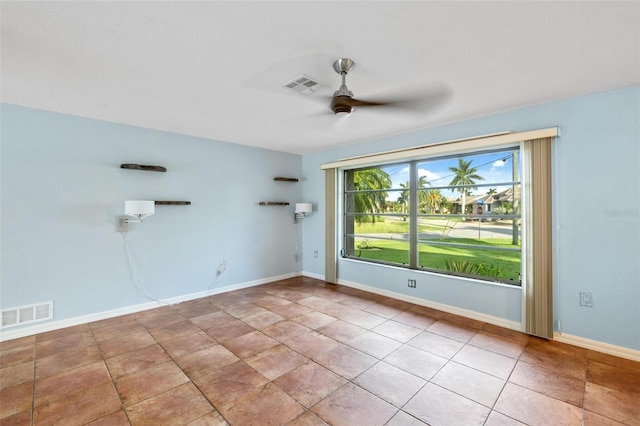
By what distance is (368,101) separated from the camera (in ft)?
9.17

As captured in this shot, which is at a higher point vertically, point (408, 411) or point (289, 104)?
point (289, 104)

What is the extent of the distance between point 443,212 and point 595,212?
1784mm

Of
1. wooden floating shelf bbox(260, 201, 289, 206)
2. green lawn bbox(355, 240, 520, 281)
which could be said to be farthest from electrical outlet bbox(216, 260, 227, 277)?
green lawn bbox(355, 240, 520, 281)

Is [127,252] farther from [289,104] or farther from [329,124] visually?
[329,124]

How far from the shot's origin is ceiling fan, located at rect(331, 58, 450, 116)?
210 centimetres

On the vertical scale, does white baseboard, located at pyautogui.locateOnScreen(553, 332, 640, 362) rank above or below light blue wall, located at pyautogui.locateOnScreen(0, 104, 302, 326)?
Result: below

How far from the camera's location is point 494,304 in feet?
11.4

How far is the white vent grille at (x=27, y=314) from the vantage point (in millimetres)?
3092

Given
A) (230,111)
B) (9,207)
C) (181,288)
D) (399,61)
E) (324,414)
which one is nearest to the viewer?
(324,414)

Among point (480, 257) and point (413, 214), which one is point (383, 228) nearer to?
point (413, 214)

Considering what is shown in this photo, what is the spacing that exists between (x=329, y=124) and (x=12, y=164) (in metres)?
3.80

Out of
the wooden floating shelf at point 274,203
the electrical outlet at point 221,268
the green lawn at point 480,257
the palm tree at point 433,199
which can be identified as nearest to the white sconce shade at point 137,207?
the electrical outlet at point 221,268

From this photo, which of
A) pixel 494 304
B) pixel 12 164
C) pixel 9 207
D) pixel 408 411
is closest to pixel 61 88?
pixel 12 164

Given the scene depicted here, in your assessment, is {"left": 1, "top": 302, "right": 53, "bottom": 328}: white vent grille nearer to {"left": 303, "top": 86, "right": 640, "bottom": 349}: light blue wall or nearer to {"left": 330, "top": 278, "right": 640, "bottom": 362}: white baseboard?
{"left": 330, "top": 278, "right": 640, "bottom": 362}: white baseboard
